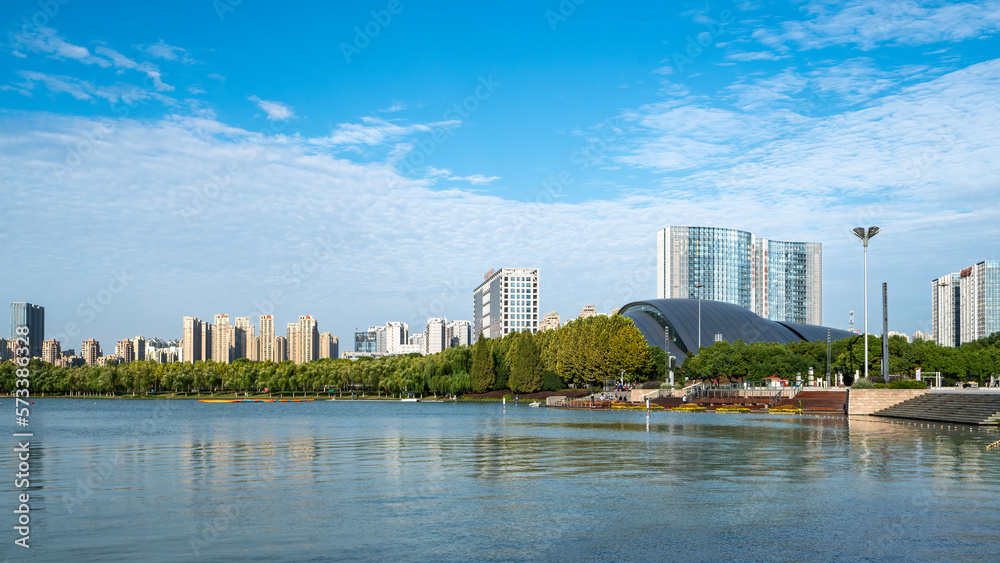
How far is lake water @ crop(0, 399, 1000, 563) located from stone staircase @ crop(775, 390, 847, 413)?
102 feet

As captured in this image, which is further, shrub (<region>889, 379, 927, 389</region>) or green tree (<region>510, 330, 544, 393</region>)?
green tree (<region>510, 330, 544, 393</region>)

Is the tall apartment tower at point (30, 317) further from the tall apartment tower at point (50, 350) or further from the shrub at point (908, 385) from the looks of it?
the tall apartment tower at point (50, 350)

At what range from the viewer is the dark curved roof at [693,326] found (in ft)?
441

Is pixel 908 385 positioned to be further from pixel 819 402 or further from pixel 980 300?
pixel 980 300

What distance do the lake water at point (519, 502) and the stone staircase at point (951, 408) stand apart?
38.3 ft

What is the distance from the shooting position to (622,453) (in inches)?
1192

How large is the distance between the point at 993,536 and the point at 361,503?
12.7m

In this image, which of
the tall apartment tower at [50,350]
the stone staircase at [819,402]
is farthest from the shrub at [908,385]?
the tall apartment tower at [50,350]

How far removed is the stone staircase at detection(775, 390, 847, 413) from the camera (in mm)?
64062

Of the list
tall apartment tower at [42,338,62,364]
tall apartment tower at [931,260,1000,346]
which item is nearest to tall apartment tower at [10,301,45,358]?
tall apartment tower at [42,338,62,364]

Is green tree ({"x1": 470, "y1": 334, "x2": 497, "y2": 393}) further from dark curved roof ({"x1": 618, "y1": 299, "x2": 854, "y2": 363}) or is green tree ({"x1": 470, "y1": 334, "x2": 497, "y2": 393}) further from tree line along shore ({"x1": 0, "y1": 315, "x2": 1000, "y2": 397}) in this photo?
dark curved roof ({"x1": 618, "y1": 299, "x2": 854, "y2": 363})

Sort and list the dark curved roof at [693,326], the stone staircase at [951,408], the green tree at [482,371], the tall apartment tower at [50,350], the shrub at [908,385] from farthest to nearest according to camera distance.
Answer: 1. the tall apartment tower at [50,350]
2. the dark curved roof at [693,326]
3. the green tree at [482,371]
4. the shrub at [908,385]
5. the stone staircase at [951,408]

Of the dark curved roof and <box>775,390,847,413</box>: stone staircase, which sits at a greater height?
the dark curved roof

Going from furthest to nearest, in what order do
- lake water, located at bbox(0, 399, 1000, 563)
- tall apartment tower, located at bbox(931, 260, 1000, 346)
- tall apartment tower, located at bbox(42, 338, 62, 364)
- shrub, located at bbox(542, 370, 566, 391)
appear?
tall apartment tower, located at bbox(42, 338, 62, 364), tall apartment tower, located at bbox(931, 260, 1000, 346), shrub, located at bbox(542, 370, 566, 391), lake water, located at bbox(0, 399, 1000, 563)
